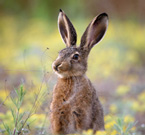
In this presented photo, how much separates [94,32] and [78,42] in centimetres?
478

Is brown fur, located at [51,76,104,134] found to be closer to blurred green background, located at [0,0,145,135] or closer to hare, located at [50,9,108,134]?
hare, located at [50,9,108,134]

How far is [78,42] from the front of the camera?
Answer: 10.2 meters

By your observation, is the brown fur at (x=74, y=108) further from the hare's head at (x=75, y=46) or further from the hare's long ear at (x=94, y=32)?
the hare's long ear at (x=94, y=32)

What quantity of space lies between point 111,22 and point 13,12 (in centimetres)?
375

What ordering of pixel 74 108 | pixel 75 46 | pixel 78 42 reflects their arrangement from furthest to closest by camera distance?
pixel 78 42
pixel 75 46
pixel 74 108

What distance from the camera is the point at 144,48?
34.7 ft

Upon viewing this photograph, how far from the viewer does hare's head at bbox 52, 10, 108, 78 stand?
487cm

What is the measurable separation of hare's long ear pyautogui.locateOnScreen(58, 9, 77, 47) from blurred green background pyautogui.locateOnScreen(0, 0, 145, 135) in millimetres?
500

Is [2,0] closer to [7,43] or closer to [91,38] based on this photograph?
[7,43]

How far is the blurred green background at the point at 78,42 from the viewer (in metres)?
6.29

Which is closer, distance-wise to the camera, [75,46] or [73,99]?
[73,99]

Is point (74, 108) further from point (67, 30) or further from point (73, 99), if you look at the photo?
point (67, 30)

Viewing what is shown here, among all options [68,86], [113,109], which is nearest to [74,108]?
[68,86]

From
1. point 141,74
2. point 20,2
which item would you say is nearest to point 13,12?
point 20,2
